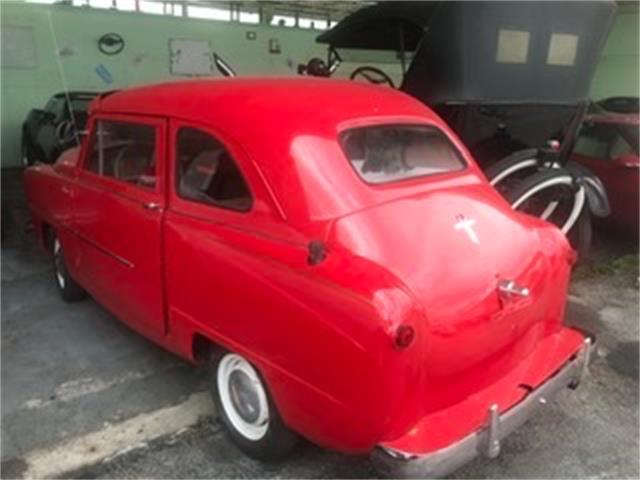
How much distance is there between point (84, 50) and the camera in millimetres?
10188

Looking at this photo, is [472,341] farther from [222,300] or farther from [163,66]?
[163,66]

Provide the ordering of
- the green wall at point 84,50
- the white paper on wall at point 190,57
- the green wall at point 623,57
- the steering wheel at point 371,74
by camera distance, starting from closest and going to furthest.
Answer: the steering wheel at point 371,74 → the green wall at point 84,50 → the white paper on wall at point 190,57 → the green wall at point 623,57

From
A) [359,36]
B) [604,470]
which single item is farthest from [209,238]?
[359,36]

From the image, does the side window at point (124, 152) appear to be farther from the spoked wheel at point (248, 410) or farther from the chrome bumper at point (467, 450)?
the chrome bumper at point (467, 450)

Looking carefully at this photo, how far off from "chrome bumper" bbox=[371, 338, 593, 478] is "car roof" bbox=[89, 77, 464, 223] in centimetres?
98

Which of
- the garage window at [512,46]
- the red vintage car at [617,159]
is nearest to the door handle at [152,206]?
the garage window at [512,46]

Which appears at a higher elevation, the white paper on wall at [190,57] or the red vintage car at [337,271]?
the white paper on wall at [190,57]

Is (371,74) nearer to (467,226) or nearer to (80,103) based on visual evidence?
(467,226)

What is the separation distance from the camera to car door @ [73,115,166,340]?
3.11 metres

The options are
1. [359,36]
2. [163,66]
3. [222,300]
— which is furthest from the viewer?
[163,66]

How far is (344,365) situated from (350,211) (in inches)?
27.0

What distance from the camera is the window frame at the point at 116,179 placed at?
3090 mm

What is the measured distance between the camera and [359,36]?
228 inches

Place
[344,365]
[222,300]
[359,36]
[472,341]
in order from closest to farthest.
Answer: [344,365] → [472,341] → [222,300] → [359,36]
